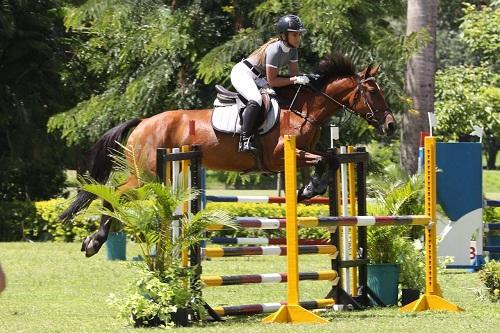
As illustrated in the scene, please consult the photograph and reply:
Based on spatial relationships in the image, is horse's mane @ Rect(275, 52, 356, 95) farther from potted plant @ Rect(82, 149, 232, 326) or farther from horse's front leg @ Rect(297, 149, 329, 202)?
potted plant @ Rect(82, 149, 232, 326)

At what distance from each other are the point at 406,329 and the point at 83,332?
2188 mm

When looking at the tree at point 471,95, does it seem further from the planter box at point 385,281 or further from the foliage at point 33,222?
the planter box at point 385,281

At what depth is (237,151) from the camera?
10.5m

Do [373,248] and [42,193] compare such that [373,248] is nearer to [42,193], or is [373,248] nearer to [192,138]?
[192,138]

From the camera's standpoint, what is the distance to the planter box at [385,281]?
918 cm

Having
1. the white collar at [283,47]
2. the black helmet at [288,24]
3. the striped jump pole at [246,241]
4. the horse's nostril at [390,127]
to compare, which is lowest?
the striped jump pole at [246,241]

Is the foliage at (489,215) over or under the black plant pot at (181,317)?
over

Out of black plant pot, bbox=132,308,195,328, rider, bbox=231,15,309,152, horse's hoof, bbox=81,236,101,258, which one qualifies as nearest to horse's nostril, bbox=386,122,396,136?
rider, bbox=231,15,309,152

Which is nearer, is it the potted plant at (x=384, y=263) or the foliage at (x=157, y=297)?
the foliage at (x=157, y=297)

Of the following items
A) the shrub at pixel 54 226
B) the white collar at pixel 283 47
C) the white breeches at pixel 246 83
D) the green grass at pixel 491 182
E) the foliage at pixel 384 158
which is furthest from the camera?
the green grass at pixel 491 182

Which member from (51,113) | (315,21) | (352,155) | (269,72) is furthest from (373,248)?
(51,113)

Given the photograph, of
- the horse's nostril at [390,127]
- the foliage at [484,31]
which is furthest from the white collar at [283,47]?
the foliage at [484,31]

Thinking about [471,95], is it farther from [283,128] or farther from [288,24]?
[288,24]

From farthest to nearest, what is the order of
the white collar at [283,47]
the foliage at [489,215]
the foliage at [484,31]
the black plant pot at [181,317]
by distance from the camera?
the foliage at [484,31]
the foliage at [489,215]
the white collar at [283,47]
the black plant pot at [181,317]
